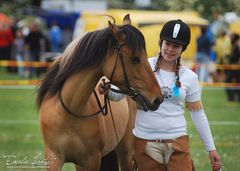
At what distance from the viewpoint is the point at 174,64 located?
6312mm

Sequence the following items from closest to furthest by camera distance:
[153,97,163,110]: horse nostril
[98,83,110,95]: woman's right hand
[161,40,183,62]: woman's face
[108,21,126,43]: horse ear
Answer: [153,97,163,110]: horse nostril → [161,40,183,62]: woman's face → [108,21,126,43]: horse ear → [98,83,110,95]: woman's right hand

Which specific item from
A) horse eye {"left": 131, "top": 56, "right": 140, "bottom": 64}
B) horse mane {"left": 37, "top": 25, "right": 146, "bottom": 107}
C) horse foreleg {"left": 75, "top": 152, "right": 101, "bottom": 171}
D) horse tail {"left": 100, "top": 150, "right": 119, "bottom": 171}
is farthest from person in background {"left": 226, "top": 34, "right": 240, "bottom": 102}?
horse eye {"left": 131, "top": 56, "right": 140, "bottom": 64}

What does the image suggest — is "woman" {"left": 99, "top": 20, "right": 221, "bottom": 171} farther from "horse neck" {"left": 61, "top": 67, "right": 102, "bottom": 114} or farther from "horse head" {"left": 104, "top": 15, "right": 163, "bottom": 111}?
"horse neck" {"left": 61, "top": 67, "right": 102, "bottom": 114}

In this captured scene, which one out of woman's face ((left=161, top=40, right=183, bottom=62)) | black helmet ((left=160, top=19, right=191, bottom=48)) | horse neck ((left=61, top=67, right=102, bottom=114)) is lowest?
horse neck ((left=61, top=67, right=102, bottom=114))

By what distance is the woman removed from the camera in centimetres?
623

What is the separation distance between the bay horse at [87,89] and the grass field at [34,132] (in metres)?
0.57

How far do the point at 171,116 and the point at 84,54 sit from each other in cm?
102

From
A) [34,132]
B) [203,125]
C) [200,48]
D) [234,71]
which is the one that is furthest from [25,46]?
[203,125]

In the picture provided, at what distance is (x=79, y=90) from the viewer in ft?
22.7

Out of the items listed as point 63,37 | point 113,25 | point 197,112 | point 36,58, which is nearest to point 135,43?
point 113,25

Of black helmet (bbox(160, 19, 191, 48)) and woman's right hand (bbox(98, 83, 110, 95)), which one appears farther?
woman's right hand (bbox(98, 83, 110, 95))

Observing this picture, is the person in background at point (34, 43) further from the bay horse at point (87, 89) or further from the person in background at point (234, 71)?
the bay horse at point (87, 89)

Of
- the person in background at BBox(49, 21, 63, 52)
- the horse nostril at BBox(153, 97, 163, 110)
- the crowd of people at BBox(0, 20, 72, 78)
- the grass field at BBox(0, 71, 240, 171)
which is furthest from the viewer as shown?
the person in background at BBox(49, 21, 63, 52)

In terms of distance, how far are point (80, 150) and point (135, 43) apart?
1.13 m
